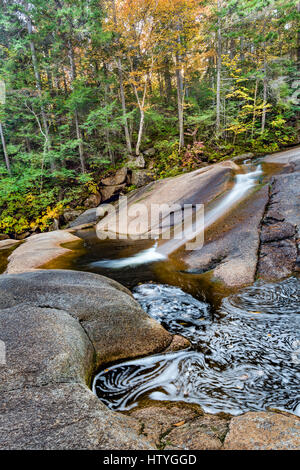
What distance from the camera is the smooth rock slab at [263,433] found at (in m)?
1.73

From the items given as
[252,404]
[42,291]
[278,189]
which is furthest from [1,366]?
[278,189]

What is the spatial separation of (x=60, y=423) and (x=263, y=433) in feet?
5.13

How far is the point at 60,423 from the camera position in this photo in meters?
1.69

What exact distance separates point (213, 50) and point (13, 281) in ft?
64.7

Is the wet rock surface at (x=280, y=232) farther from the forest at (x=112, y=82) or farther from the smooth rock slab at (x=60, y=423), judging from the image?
the forest at (x=112, y=82)

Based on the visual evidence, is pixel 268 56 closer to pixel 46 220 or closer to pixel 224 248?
pixel 224 248

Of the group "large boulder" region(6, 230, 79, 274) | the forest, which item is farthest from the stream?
the forest

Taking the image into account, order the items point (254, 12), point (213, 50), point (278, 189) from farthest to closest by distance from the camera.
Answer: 1. point (213, 50)
2. point (254, 12)
3. point (278, 189)

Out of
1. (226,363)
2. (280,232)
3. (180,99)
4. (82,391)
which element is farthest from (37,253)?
(180,99)

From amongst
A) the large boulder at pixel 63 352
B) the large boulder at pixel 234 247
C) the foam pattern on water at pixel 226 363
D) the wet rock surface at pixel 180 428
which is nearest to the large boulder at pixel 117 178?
the large boulder at pixel 234 247

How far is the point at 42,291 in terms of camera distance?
12.5ft

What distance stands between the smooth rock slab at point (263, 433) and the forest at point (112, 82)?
13167 millimetres

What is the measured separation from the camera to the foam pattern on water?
8.92ft

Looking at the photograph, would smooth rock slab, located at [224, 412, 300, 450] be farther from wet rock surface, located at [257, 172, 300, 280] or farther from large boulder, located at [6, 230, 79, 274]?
large boulder, located at [6, 230, 79, 274]
